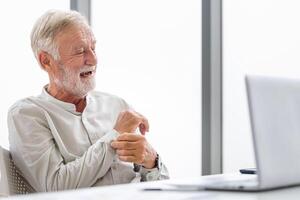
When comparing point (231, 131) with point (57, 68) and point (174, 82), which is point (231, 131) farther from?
point (57, 68)

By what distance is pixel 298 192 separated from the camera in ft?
3.37

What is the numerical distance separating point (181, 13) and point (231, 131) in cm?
77

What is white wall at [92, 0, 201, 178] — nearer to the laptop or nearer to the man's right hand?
the man's right hand

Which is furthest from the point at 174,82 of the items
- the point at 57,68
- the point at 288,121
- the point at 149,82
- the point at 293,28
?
the point at 288,121

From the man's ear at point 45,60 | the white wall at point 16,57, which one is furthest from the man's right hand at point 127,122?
the white wall at point 16,57

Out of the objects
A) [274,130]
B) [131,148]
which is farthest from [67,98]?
[274,130]

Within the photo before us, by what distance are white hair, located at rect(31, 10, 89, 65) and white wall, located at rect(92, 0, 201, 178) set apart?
1.60 metres

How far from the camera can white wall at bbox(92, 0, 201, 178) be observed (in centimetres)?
363

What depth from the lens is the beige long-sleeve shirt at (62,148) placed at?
1.80 m

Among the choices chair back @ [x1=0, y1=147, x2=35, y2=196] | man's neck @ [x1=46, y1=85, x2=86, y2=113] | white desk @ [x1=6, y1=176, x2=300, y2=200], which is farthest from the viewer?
man's neck @ [x1=46, y1=85, x2=86, y2=113]

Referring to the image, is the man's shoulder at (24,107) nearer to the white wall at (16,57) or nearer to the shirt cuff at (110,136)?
the shirt cuff at (110,136)

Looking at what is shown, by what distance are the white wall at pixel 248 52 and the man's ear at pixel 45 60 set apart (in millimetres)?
1481

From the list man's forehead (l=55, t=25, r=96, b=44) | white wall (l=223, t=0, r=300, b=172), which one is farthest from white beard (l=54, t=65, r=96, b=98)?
white wall (l=223, t=0, r=300, b=172)

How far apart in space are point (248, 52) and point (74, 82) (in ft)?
5.17
